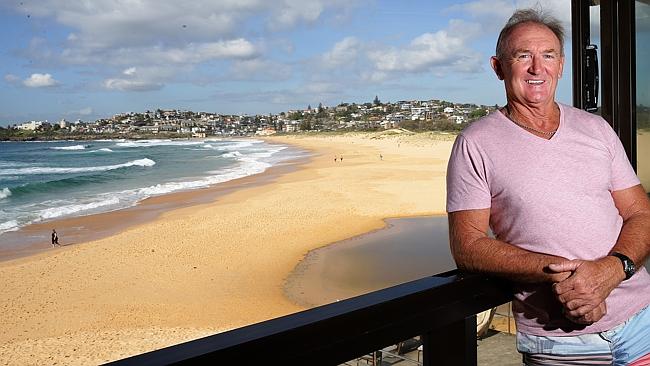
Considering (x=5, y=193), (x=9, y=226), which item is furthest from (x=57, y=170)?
(x=9, y=226)

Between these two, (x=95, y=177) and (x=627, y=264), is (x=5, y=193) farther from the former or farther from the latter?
(x=627, y=264)

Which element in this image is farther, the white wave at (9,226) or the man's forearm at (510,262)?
the white wave at (9,226)

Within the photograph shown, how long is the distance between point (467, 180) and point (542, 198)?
11 centimetres

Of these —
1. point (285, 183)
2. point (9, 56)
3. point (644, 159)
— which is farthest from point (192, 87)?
point (644, 159)

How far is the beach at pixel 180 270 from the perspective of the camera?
8.11 meters

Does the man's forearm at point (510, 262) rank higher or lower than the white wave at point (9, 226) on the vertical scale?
higher

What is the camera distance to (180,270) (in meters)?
11.0

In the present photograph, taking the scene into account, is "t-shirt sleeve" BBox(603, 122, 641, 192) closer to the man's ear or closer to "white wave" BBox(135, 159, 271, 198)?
the man's ear

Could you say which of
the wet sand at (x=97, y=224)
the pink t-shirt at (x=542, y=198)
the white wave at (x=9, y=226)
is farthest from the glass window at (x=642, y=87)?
the white wave at (x=9, y=226)

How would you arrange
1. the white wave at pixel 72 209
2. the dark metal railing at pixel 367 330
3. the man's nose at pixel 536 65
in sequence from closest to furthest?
the dark metal railing at pixel 367 330, the man's nose at pixel 536 65, the white wave at pixel 72 209

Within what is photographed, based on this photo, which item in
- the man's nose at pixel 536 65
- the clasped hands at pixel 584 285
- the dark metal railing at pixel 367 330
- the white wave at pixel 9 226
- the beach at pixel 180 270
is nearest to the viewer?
the dark metal railing at pixel 367 330

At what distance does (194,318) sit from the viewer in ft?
28.3

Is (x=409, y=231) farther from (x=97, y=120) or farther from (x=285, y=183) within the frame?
(x=97, y=120)

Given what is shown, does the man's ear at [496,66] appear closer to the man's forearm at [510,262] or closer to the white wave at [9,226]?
the man's forearm at [510,262]
